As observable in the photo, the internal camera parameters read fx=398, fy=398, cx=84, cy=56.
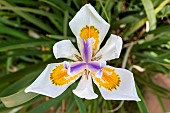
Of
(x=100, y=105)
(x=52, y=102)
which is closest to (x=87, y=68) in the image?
(x=52, y=102)

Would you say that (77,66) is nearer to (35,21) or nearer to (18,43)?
(18,43)

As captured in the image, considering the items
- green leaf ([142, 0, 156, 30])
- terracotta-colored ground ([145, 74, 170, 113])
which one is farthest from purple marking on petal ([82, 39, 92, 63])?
terracotta-colored ground ([145, 74, 170, 113])

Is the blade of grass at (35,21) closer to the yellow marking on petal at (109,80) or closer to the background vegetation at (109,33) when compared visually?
the background vegetation at (109,33)

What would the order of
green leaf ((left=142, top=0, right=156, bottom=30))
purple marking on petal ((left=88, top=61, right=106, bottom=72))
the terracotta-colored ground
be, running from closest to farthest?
purple marking on petal ((left=88, top=61, right=106, bottom=72)) < green leaf ((left=142, top=0, right=156, bottom=30)) < the terracotta-colored ground

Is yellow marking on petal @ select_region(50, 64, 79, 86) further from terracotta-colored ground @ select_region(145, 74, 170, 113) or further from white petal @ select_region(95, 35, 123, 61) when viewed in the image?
terracotta-colored ground @ select_region(145, 74, 170, 113)

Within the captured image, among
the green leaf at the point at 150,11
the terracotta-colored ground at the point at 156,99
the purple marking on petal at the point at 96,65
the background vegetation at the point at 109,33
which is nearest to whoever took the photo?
the purple marking on petal at the point at 96,65

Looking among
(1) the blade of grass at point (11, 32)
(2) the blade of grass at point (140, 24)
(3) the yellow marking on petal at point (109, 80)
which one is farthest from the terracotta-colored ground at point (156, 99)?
(3) the yellow marking on petal at point (109, 80)

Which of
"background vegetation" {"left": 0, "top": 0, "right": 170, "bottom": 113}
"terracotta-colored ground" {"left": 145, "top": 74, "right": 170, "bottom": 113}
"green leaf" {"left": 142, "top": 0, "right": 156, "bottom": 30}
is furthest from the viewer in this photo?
"terracotta-colored ground" {"left": 145, "top": 74, "right": 170, "bottom": 113}
